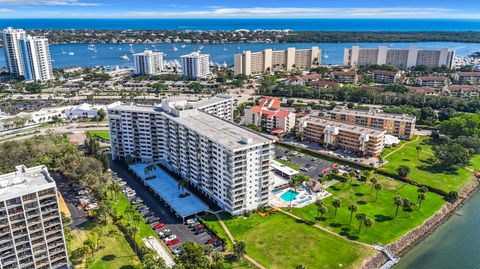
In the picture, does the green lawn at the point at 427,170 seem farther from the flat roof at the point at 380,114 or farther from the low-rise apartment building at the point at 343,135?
the flat roof at the point at 380,114

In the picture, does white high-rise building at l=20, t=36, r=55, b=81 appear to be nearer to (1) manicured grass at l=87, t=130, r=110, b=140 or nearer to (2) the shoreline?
(1) manicured grass at l=87, t=130, r=110, b=140

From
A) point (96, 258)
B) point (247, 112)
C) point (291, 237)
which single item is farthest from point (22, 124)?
point (291, 237)

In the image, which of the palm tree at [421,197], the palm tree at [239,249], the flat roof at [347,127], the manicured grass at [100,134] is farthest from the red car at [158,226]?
the flat roof at [347,127]

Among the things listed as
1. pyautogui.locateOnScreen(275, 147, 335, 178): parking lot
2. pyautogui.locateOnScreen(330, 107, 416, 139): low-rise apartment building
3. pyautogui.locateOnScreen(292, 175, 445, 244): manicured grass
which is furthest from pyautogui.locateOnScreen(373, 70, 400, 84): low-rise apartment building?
pyautogui.locateOnScreen(292, 175, 445, 244): manicured grass

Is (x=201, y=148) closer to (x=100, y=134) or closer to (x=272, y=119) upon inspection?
(x=272, y=119)

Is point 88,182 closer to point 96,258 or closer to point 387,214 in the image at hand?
point 96,258
